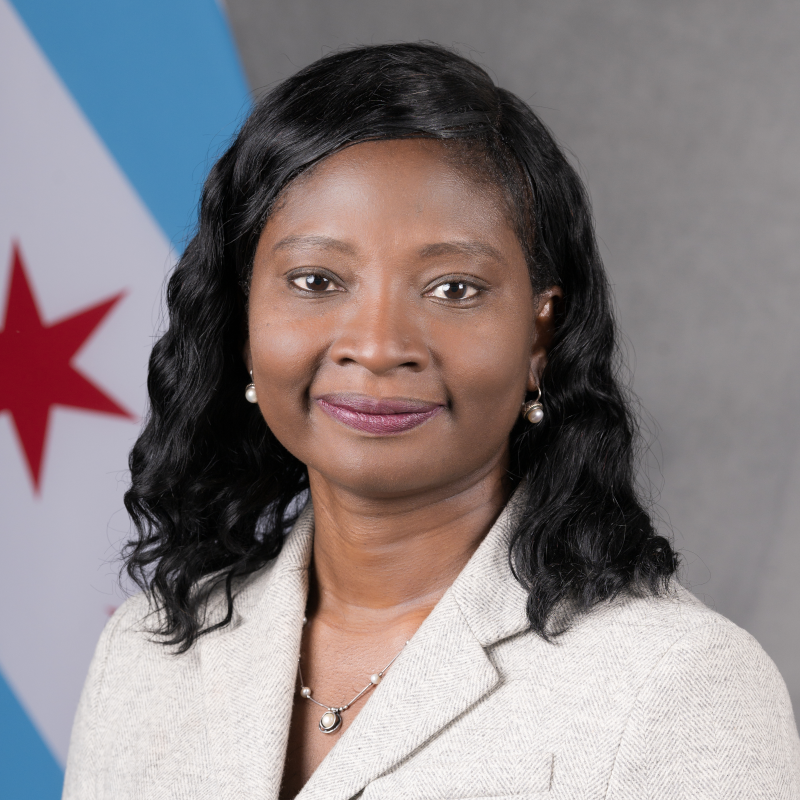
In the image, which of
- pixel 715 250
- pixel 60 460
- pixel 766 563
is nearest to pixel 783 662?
pixel 766 563

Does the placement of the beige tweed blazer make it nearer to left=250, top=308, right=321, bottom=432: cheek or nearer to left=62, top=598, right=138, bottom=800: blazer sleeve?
left=62, top=598, right=138, bottom=800: blazer sleeve

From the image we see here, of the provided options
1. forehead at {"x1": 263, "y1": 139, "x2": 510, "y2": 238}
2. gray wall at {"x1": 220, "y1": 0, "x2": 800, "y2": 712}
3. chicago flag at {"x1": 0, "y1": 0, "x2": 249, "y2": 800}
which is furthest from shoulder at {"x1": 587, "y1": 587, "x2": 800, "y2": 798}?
chicago flag at {"x1": 0, "y1": 0, "x2": 249, "y2": 800}

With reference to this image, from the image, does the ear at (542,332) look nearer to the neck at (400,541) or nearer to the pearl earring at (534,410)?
the pearl earring at (534,410)

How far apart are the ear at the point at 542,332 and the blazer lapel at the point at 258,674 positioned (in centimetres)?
59

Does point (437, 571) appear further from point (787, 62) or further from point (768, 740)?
point (787, 62)

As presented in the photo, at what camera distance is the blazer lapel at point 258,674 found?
1855mm

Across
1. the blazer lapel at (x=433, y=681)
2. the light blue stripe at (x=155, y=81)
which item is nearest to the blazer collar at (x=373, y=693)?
the blazer lapel at (x=433, y=681)

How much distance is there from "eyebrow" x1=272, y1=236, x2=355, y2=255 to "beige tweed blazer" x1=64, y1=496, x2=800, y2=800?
59 cm

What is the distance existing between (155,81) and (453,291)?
78.2 inches

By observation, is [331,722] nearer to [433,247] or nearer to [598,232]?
[433,247]

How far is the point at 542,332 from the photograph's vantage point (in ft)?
6.51

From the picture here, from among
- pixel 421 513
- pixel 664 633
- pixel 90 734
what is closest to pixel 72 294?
pixel 90 734

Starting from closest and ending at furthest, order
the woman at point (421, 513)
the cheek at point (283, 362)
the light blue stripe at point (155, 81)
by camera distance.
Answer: the woman at point (421, 513)
the cheek at point (283, 362)
the light blue stripe at point (155, 81)

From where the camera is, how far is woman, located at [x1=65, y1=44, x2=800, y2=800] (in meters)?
1.63
